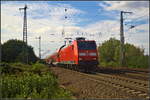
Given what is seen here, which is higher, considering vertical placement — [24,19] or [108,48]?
[24,19]

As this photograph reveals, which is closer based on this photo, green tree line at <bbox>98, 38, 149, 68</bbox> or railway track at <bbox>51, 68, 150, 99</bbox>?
railway track at <bbox>51, 68, 150, 99</bbox>

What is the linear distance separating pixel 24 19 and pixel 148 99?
80.4ft

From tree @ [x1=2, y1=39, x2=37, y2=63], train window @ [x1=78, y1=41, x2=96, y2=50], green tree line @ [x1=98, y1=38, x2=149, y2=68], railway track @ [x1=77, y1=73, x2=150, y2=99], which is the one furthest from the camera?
green tree line @ [x1=98, y1=38, x2=149, y2=68]

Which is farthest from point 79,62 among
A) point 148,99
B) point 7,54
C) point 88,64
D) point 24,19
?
point 7,54

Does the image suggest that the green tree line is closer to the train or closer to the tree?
the train

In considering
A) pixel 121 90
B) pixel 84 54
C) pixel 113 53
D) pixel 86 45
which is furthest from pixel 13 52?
pixel 121 90

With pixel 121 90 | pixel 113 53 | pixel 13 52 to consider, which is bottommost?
pixel 121 90

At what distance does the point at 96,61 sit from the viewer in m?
24.6

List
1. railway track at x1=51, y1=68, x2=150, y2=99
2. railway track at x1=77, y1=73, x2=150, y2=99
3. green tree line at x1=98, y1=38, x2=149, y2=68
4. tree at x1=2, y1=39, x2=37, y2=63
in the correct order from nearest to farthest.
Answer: railway track at x1=51, y1=68, x2=150, y2=99, railway track at x1=77, y1=73, x2=150, y2=99, tree at x1=2, y1=39, x2=37, y2=63, green tree line at x1=98, y1=38, x2=149, y2=68

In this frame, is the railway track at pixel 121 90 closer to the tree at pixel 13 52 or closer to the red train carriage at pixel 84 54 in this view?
the red train carriage at pixel 84 54

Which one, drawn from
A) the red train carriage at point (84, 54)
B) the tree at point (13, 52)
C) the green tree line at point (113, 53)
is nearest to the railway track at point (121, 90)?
the red train carriage at point (84, 54)

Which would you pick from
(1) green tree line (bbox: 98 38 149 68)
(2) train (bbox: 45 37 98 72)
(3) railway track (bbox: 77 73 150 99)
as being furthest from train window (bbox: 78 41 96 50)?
(1) green tree line (bbox: 98 38 149 68)

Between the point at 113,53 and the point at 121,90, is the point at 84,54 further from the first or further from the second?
the point at 113,53

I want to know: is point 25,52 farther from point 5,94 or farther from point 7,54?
point 5,94
